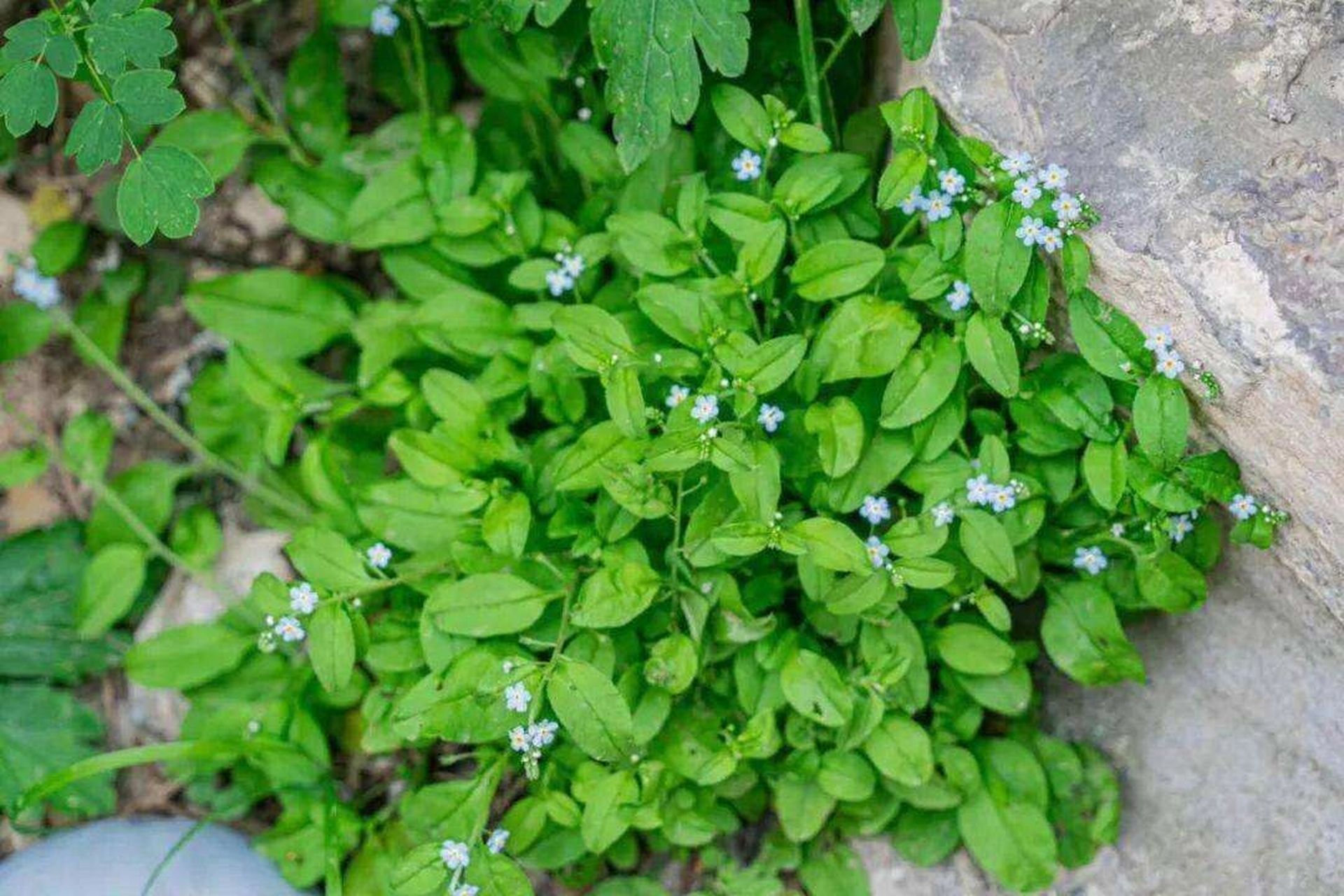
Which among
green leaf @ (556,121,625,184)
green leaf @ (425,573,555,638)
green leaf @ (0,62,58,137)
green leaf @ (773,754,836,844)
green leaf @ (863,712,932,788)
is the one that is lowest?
green leaf @ (773,754,836,844)

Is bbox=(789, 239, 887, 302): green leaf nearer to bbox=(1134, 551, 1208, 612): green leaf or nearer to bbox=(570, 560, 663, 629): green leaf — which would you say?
bbox=(570, 560, 663, 629): green leaf

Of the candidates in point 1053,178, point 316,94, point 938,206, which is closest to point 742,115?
point 938,206

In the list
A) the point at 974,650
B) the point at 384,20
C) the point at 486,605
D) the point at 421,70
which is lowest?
the point at 486,605

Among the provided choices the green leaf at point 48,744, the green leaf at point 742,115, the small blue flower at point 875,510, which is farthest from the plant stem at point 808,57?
the green leaf at point 48,744

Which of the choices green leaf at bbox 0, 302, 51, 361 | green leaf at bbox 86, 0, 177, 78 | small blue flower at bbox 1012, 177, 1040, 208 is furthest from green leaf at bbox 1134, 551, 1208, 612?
green leaf at bbox 0, 302, 51, 361

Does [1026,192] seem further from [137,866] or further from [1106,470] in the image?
[137,866]

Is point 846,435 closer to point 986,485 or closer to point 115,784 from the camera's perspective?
point 986,485
